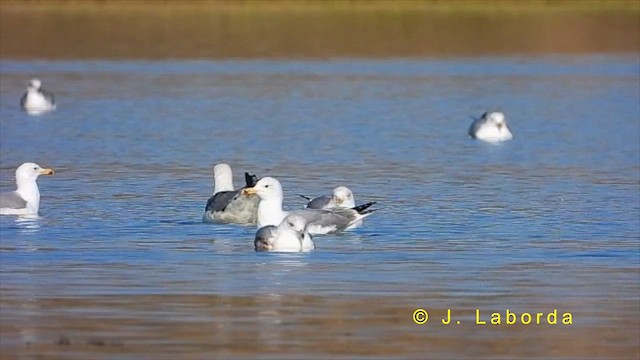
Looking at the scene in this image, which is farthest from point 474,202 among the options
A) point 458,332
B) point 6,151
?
point 6,151

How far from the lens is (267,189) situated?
14430 millimetres

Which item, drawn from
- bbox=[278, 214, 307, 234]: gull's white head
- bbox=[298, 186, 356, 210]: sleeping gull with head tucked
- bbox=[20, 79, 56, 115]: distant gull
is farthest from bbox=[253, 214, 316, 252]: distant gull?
bbox=[20, 79, 56, 115]: distant gull

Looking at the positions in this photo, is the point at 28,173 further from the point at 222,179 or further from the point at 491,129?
the point at 491,129

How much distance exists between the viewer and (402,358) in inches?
375

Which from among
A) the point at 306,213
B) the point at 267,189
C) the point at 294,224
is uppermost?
the point at 267,189

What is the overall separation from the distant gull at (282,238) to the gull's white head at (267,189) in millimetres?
815

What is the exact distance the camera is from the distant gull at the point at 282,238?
44.1 ft

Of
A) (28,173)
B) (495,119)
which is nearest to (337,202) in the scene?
(28,173)

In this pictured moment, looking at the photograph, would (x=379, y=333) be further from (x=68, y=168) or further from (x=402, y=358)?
(x=68, y=168)

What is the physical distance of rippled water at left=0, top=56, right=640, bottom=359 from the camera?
33.6 ft

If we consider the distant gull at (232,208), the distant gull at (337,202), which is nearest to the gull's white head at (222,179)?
the distant gull at (232,208)

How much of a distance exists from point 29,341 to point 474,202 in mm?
7667

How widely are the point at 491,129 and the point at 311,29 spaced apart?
1312 inches

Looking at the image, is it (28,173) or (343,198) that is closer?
(343,198)
